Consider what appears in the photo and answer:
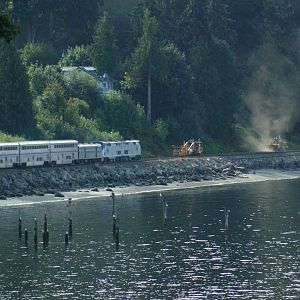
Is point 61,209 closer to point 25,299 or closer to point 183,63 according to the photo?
point 25,299

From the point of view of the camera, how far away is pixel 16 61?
170750 mm

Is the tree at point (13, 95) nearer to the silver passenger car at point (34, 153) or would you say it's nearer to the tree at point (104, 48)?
the silver passenger car at point (34, 153)

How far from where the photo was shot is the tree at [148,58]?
18875 cm

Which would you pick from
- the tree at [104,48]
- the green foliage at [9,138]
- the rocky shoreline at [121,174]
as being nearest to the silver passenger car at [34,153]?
the rocky shoreline at [121,174]

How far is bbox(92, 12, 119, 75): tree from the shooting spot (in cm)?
19325

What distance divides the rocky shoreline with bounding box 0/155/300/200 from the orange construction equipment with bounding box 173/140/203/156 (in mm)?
5388

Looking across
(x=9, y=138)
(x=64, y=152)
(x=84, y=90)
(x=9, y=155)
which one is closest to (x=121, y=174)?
(x=64, y=152)

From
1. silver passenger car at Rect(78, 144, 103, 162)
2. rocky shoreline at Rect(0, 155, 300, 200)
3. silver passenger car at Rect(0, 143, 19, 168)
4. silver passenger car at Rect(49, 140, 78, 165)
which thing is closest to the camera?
rocky shoreline at Rect(0, 155, 300, 200)

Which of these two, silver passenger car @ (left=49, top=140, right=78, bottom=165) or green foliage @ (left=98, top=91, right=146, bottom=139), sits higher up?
green foliage @ (left=98, top=91, right=146, bottom=139)

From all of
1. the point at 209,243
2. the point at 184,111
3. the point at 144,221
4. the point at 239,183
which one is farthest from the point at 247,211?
the point at 184,111

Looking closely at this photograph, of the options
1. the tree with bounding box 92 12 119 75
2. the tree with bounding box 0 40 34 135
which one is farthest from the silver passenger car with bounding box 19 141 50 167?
the tree with bounding box 92 12 119 75

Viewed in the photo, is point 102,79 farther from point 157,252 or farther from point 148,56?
point 157,252

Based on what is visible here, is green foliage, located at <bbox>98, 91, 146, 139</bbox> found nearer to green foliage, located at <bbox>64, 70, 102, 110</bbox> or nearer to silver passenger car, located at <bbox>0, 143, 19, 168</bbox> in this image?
green foliage, located at <bbox>64, 70, 102, 110</bbox>

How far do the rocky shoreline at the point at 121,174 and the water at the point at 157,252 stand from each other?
8.96 m
